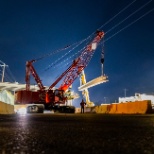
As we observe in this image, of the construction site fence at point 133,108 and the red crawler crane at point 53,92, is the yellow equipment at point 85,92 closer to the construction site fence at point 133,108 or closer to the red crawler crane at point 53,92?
the red crawler crane at point 53,92

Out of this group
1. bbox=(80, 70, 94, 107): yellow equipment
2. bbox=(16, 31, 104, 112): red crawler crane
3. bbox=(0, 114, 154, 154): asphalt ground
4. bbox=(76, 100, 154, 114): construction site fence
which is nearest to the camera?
bbox=(0, 114, 154, 154): asphalt ground

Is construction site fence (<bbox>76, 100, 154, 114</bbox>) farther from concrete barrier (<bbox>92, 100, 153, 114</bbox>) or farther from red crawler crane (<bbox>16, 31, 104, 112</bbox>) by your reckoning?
red crawler crane (<bbox>16, 31, 104, 112</bbox>)

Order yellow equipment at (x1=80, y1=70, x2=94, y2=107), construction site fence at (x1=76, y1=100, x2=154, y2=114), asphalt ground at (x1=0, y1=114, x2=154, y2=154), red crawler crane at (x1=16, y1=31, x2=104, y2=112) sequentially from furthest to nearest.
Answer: yellow equipment at (x1=80, y1=70, x2=94, y2=107)
red crawler crane at (x1=16, y1=31, x2=104, y2=112)
construction site fence at (x1=76, y1=100, x2=154, y2=114)
asphalt ground at (x1=0, y1=114, x2=154, y2=154)

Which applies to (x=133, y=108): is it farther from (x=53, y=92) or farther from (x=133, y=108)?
(x=53, y=92)

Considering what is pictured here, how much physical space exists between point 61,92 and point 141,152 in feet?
117

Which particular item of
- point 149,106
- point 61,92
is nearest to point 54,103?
point 61,92

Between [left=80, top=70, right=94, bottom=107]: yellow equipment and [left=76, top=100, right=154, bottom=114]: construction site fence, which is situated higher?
[left=80, top=70, right=94, bottom=107]: yellow equipment

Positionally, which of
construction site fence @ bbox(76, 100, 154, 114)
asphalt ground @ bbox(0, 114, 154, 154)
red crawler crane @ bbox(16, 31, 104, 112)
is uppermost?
red crawler crane @ bbox(16, 31, 104, 112)

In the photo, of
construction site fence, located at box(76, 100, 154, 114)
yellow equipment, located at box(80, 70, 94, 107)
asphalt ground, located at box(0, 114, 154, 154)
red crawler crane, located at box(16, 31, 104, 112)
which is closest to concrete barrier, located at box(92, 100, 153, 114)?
construction site fence, located at box(76, 100, 154, 114)

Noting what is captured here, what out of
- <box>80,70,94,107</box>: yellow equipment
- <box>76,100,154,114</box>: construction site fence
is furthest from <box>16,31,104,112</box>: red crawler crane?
<box>80,70,94,107</box>: yellow equipment

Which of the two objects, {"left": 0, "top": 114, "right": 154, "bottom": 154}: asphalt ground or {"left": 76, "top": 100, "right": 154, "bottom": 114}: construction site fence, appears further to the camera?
{"left": 76, "top": 100, "right": 154, "bottom": 114}: construction site fence

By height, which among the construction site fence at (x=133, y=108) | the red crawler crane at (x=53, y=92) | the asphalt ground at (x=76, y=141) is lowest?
the asphalt ground at (x=76, y=141)

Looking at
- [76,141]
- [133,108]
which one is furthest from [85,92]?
[76,141]

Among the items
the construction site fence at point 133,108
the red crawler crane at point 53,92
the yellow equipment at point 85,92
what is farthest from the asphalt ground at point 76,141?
the yellow equipment at point 85,92
